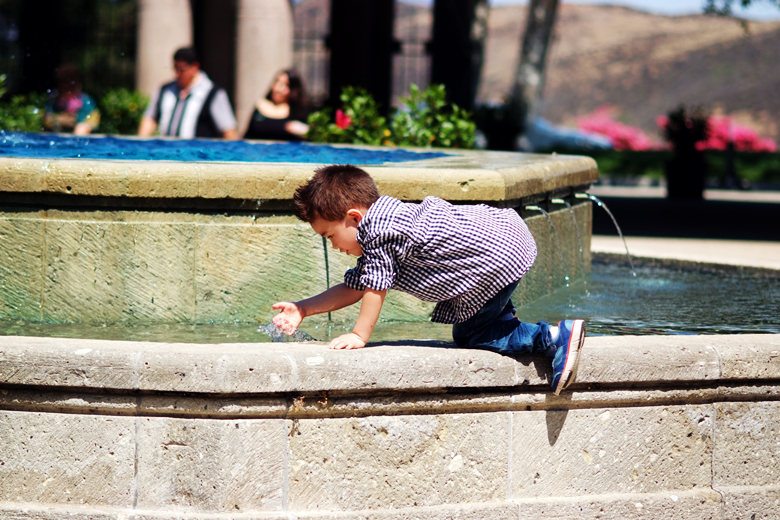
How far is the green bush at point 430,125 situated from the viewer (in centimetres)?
1230

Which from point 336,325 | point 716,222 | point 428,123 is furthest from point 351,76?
point 336,325

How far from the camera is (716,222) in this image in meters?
17.7

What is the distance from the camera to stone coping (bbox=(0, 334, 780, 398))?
5066mm

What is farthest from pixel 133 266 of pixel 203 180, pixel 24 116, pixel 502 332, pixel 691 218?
pixel 691 218

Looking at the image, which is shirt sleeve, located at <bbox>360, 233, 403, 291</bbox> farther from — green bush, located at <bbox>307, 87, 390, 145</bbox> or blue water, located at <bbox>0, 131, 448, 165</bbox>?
green bush, located at <bbox>307, 87, 390, 145</bbox>

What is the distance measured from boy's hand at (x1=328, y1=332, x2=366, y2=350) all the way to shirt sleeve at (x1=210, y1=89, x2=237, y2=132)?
21.1 feet

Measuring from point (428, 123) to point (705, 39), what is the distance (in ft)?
271

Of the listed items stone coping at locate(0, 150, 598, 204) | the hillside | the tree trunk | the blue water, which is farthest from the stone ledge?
the hillside

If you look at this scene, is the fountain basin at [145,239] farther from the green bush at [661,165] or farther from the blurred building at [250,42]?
the green bush at [661,165]

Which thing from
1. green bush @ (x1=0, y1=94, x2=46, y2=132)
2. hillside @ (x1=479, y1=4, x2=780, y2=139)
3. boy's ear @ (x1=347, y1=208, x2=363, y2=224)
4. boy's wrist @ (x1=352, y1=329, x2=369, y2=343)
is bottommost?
hillside @ (x1=479, y1=4, x2=780, y2=139)

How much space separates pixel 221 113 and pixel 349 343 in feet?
21.3

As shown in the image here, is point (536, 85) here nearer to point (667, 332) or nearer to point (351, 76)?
point (351, 76)

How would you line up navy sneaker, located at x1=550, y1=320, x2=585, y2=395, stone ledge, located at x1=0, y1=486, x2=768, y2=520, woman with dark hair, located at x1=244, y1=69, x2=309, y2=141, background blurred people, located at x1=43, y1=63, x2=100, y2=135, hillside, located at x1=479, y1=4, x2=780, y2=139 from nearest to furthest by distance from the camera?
stone ledge, located at x1=0, y1=486, x2=768, y2=520, navy sneaker, located at x1=550, y1=320, x2=585, y2=395, woman with dark hair, located at x1=244, y1=69, x2=309, y2=141, background blurred people, located at x1=43, y1=63, x2=100, y2=135, hillside, located at x1=479, y1=4, x2=780, y2=139

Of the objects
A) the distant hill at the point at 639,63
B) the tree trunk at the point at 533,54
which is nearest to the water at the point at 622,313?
the tree trunk at the point at 533,54
